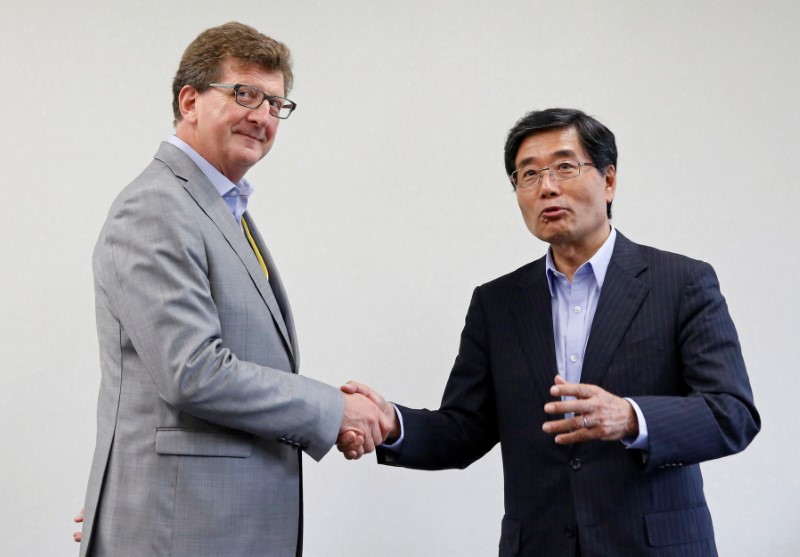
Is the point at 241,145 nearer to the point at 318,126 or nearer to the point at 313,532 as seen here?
the point at 318,126

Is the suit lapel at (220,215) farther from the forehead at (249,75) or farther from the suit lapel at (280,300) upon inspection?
the forehead at (249,75)

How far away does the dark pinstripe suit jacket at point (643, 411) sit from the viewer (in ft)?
6.15

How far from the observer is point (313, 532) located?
116 inches

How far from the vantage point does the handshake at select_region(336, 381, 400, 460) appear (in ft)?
6.38

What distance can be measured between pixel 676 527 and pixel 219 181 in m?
1.26

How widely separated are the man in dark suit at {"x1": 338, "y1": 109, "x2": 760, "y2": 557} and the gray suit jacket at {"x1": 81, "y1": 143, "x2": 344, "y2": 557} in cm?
26

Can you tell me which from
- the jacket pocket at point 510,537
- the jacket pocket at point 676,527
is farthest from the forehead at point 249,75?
the jacket pocket at point 676,527

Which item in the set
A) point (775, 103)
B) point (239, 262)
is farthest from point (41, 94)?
point (775, 103)

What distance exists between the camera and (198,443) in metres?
1.67

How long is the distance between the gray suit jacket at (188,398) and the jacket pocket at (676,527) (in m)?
0.72

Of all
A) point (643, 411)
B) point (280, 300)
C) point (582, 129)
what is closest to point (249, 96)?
point (280, 300)

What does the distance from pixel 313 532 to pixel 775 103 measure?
7.46ft

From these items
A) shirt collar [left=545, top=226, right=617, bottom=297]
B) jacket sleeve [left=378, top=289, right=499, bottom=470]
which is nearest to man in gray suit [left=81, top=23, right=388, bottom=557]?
jacket sleeve [left=378, top=289, right=499, bottom=470]

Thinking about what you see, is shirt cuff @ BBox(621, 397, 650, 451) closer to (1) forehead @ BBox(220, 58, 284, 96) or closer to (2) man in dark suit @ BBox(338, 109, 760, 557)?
(2) man in dark suit @ BBox(338, 109, 760, 557)
